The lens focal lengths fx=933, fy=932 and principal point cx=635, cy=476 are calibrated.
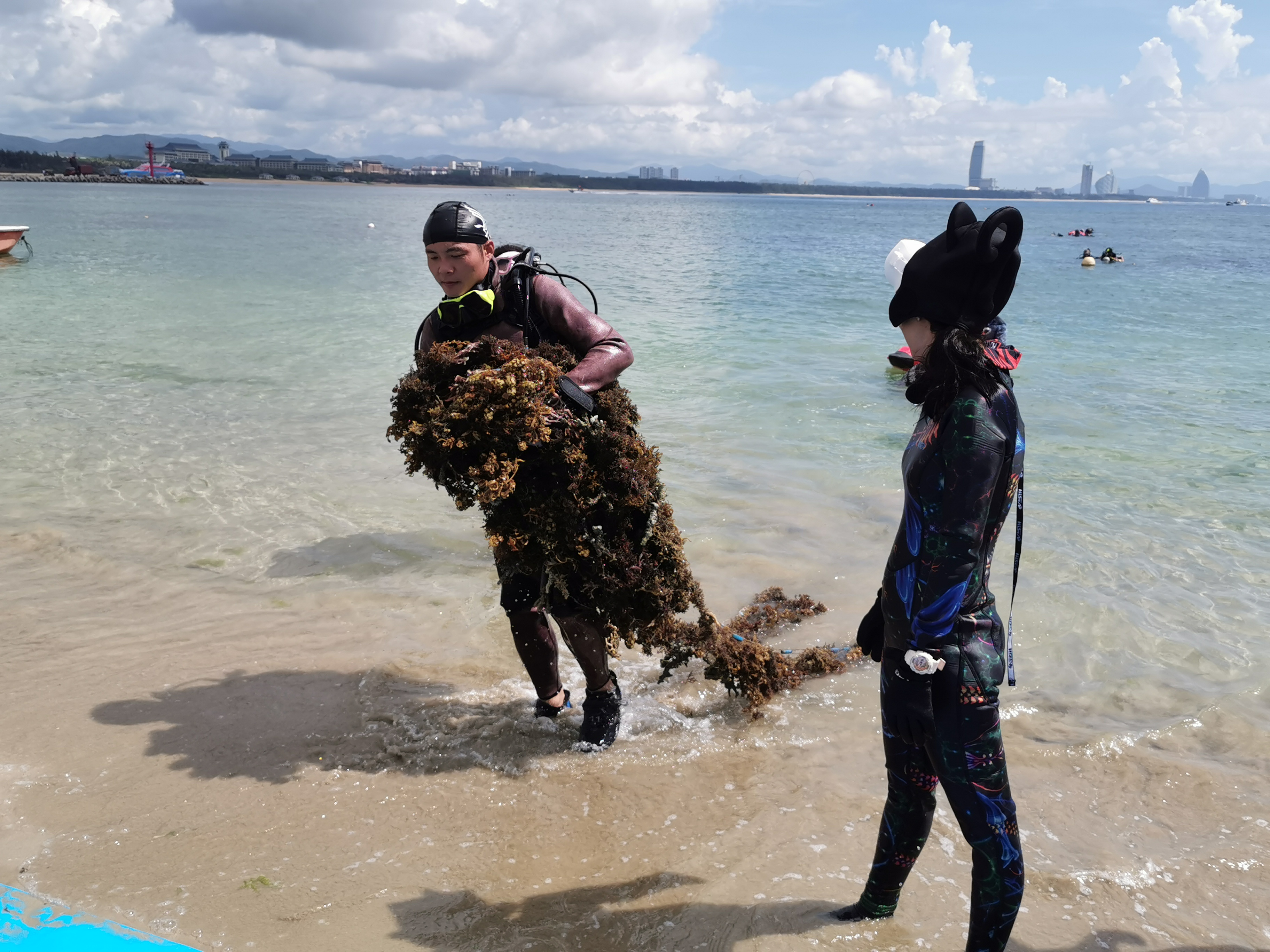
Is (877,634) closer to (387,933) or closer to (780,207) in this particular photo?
(387,933)

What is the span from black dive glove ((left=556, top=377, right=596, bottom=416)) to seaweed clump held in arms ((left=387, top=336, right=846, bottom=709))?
3cm

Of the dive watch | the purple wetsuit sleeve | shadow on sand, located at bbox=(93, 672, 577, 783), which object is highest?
the purple wetsuit sleeve

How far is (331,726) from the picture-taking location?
5.00 m

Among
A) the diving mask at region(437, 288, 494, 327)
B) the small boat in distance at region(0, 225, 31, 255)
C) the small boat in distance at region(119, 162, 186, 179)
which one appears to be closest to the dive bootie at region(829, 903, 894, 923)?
the diving mask at region(437, 288, 494, 327)

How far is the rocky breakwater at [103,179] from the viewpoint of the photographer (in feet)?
505

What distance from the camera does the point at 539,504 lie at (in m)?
4.16

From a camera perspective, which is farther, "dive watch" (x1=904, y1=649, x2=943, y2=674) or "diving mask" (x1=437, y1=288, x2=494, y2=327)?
"diving mask" (x1=437, y1=288, x2=494, y2=327)

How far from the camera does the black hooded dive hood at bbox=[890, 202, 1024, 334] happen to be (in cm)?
252

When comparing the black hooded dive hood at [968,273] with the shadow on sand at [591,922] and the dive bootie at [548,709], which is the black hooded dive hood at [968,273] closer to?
the shadow on sand at [591,922]

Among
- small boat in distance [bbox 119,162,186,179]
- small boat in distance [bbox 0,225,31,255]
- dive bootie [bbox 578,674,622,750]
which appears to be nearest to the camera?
dive bootie [bbox 578,674,622,750]

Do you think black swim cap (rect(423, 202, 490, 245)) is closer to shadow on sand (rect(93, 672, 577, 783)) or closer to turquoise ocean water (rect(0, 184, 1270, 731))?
shadow on sand (rect(93, 672, 577, 783))

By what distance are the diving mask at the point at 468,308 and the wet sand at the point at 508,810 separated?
2173 millimetres

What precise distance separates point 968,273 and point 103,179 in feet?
637

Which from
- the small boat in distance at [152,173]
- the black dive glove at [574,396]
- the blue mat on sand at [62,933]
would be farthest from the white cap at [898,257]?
the small boat in distance at [152,173]
